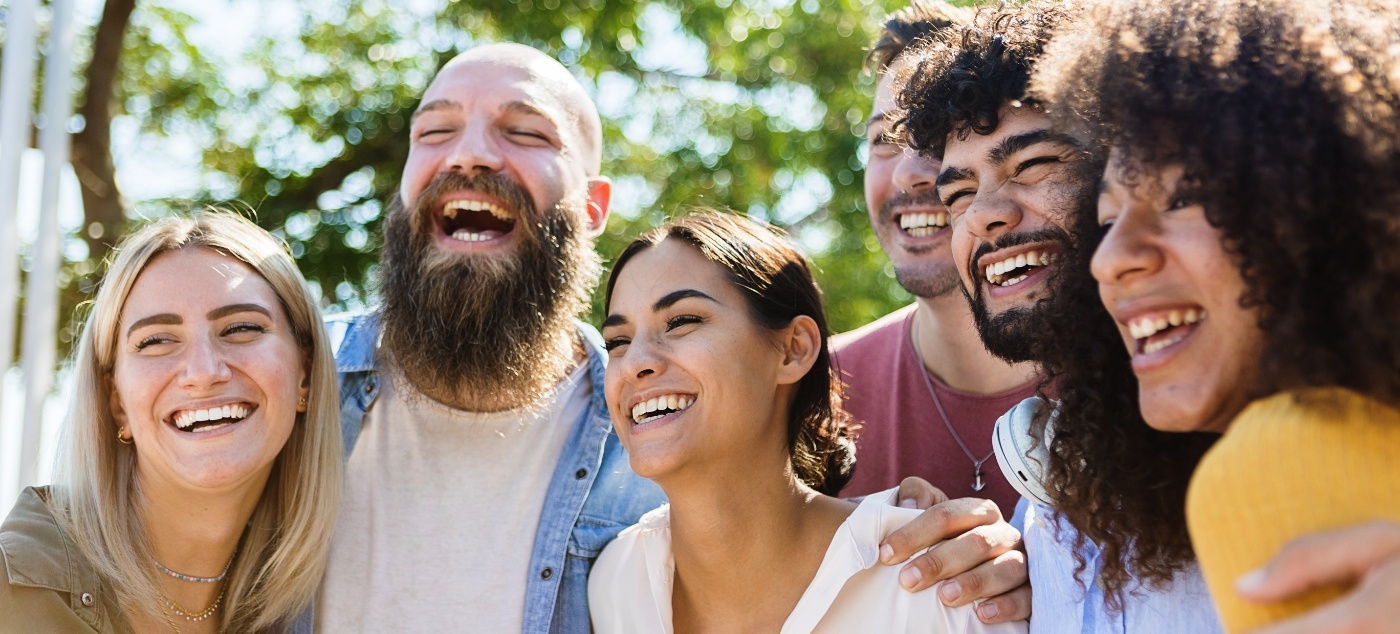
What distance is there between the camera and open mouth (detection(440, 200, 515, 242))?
13.4 feet

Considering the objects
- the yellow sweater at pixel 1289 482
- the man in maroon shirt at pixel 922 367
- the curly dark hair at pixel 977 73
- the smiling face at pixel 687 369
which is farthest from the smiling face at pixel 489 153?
the yellow sweater at pixel 1289 482

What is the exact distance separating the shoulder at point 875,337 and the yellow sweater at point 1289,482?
2.58m

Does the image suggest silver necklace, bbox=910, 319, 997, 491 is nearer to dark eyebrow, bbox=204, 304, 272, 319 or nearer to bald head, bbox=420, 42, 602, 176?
bald head, bbox=420, 42, 602, 176

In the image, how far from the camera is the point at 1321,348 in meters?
1.66

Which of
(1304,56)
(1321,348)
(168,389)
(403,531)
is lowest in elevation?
(403,531)

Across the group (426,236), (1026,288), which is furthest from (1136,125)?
(426,236)

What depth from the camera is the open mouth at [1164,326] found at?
6.07ft

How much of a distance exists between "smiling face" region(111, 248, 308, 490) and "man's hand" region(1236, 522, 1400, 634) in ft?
8.31

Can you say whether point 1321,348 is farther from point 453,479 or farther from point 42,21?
point 42,21

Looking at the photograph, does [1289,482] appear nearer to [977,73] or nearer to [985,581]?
[985,581]

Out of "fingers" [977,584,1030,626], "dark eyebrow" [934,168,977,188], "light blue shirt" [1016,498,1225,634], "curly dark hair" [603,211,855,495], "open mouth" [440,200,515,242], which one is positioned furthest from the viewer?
"open mouth" [440,200,515,242]

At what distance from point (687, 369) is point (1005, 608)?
994 millimetres

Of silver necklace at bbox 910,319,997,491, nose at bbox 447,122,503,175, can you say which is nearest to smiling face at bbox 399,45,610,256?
nose at bbox 447,122,503,175

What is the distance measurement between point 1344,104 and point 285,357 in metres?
2.66
